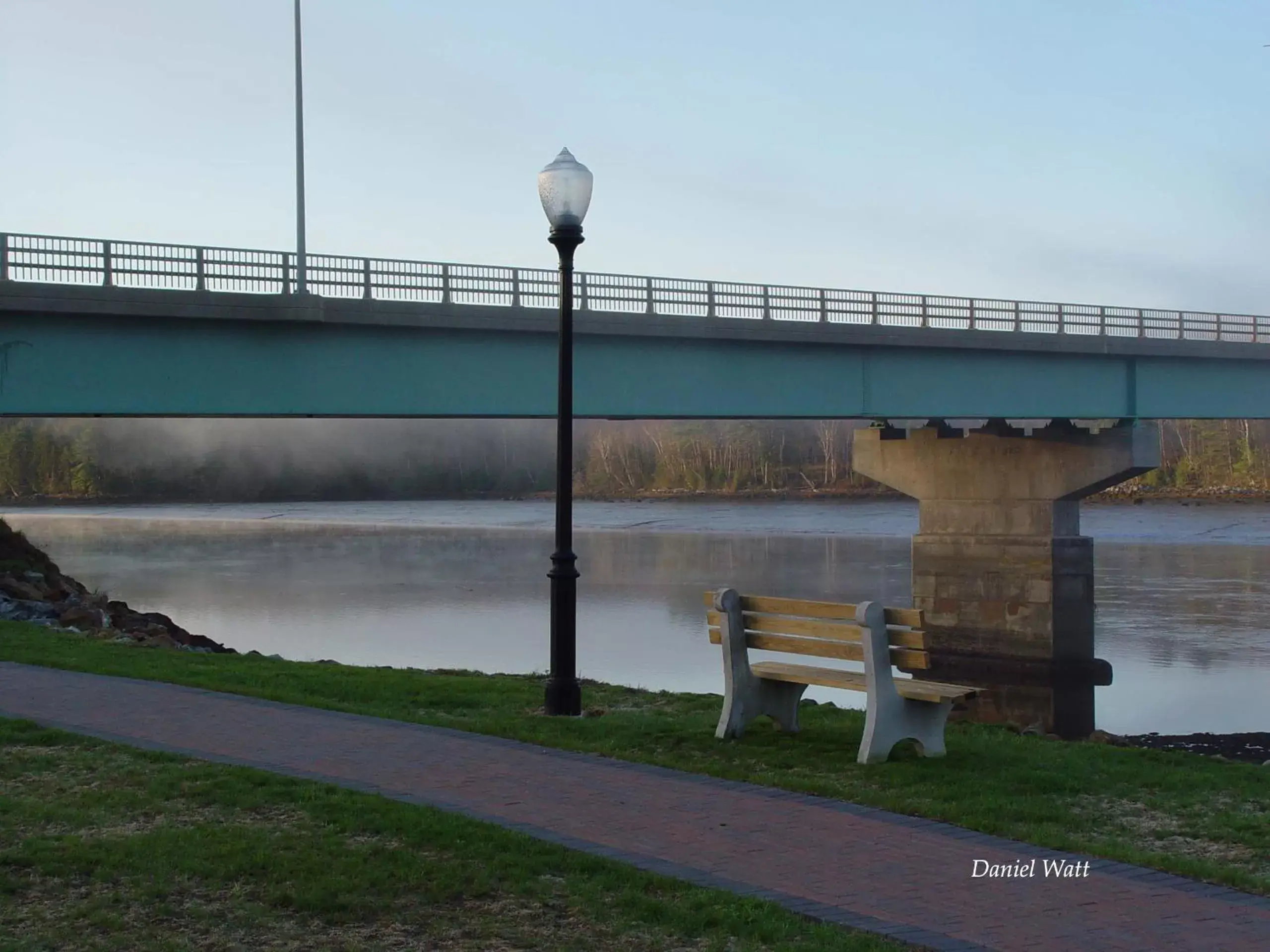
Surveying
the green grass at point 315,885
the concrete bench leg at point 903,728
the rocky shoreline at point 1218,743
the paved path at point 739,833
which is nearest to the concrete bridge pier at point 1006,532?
the rocky shoreline at point 1218,743

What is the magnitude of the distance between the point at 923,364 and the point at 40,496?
91.8 metres

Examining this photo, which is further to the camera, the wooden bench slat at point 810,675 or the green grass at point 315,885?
the wooden bench slat at point 810,675

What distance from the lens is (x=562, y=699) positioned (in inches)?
446

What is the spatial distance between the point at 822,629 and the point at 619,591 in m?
29.2

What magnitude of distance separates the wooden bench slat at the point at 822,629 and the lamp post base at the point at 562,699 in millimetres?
1330

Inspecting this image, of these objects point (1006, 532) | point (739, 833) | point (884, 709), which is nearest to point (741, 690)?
point (884, 709)

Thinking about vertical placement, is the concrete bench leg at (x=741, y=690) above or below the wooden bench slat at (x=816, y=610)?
below

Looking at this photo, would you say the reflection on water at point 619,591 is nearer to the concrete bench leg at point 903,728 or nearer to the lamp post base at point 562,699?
the lamp post base at point 562,699

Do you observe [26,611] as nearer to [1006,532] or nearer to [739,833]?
[739,833]

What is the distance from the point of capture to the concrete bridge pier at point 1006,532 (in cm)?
2858

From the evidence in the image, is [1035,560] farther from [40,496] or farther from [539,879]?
[40,496]

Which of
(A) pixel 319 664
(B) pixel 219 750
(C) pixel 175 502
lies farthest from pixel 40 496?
(B) pixel 219 750

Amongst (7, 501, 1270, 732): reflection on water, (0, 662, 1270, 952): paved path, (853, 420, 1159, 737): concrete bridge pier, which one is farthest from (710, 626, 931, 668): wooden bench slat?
(853, 420, 1159, 737): concrete bridge pier

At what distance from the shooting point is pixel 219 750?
909 cm
